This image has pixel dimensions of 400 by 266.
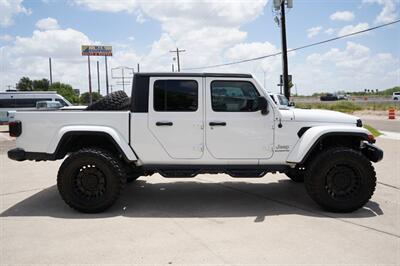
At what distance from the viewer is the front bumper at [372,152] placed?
5.36 metres

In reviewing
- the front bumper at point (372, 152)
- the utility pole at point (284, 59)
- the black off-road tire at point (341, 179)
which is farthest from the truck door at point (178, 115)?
the utility pole at point (284, 59)

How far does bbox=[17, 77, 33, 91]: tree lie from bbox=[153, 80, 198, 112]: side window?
257 feet

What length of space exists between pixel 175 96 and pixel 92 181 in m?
1.71

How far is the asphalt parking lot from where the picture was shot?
150 inches

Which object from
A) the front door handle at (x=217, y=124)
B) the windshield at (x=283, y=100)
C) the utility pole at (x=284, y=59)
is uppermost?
the utility pole at (x=284, y=59)

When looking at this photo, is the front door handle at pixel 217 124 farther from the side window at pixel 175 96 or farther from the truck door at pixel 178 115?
the side window at pixel 175 96

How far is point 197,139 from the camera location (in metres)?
5.36

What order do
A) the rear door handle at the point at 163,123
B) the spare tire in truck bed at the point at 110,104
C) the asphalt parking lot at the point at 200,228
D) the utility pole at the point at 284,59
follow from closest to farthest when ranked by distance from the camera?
1. the asphalt parking lot at the point at 200,228
2. the rear door handle at the point at 163,123
3. the spare tire in truck bed at the point at 110,104
4. the utility pole at the point at 284,59

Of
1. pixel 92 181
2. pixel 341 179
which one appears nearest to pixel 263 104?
pixel 341 179

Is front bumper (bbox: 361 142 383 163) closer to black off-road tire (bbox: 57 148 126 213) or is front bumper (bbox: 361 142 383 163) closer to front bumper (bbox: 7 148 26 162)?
black off-road tire (bbox: 57 148 126 213)

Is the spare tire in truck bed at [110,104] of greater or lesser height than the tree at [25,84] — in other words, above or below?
below

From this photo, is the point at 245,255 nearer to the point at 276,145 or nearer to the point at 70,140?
the point at 276,145

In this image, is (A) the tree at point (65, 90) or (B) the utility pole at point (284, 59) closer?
(B) the utility pole at point (284, 59)

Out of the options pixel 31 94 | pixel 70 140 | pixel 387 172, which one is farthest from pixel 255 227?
pixel 31 94
